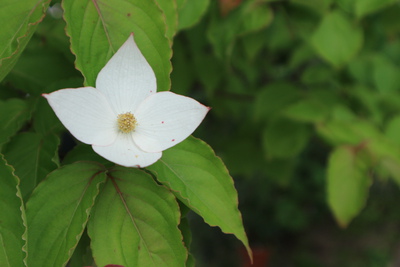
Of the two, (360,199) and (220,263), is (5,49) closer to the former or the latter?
(360,199)

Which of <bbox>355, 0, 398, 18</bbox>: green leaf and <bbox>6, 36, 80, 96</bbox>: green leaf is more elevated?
<bbox>6, 36, 80, 96</bbox>: green leaf

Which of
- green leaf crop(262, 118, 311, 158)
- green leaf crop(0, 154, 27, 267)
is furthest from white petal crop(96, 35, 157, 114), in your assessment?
green leaf crop(262, 118, 311, 158)

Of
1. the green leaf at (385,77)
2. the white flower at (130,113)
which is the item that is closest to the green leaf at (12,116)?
the white flower at (130,113)

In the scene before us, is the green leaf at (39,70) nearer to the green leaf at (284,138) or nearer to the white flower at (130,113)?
the white flower at (130,113)

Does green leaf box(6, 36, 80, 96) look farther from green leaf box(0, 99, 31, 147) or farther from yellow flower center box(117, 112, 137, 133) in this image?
yellow flower center box(117, 112, 137, 133)

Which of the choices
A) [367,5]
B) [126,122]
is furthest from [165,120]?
[367,5]
